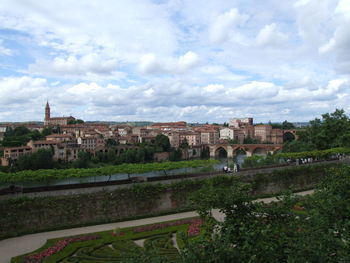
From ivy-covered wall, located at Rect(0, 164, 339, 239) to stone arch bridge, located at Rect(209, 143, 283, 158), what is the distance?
45486mm

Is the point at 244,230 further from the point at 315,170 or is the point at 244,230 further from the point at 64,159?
the point at 64,159

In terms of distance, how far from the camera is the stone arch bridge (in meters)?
60.1

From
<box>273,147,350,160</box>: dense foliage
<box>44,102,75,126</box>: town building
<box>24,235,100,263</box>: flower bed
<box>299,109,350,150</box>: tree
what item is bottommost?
<box>24,235,100,263</box>: flower bed

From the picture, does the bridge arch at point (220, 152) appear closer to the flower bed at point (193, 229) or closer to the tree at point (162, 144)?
the tree at point (162, 144)

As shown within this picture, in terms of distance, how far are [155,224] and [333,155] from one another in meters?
19.1

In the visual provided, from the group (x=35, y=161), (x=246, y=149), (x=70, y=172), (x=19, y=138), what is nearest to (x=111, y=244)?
(x=70, y=172)

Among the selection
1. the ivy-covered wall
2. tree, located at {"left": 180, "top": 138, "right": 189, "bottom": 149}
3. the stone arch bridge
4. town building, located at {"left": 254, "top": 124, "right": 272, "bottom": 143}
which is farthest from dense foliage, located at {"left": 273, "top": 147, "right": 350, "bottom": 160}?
town building, located at {"left": 254, "top": 124, "right": 272, "bottom": 143}

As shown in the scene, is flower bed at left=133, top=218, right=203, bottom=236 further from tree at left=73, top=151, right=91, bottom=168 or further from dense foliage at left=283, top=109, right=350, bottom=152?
tree at left=73, top=151, right=91, bottom=168

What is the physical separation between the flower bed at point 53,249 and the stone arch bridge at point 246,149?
52264mm

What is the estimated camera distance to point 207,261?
3.85m

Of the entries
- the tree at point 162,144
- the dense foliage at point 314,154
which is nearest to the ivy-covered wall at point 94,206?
the dense foliage at point 314,154

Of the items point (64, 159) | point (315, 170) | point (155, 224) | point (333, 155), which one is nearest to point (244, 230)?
point (155, 224)

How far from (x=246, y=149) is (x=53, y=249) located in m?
58.8

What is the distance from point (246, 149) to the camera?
6612cm
